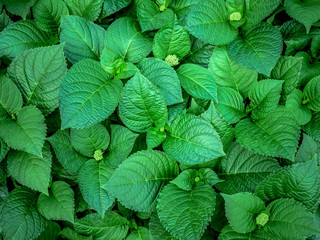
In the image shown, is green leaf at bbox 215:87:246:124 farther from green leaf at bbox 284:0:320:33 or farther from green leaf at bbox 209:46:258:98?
green leaf at bbox 284:0:320:33

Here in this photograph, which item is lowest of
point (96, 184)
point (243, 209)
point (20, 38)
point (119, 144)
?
point (243, 209)

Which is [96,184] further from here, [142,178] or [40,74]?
[40,74]

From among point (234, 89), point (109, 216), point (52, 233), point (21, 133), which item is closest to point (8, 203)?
point (52, 233)

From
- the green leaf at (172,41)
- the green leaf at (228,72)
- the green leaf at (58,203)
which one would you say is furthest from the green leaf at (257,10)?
the green leaf at (58,203)

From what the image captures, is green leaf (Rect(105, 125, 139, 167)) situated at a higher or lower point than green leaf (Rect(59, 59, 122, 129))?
lower

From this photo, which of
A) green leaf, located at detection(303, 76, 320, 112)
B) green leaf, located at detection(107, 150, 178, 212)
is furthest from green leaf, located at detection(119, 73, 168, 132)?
green leaf, located at detection(303, 76, 320, 112)

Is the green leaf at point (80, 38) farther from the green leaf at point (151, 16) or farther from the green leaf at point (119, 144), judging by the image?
the green leaf at point (119, 144)

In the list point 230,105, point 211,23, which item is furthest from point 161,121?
point 211,23
